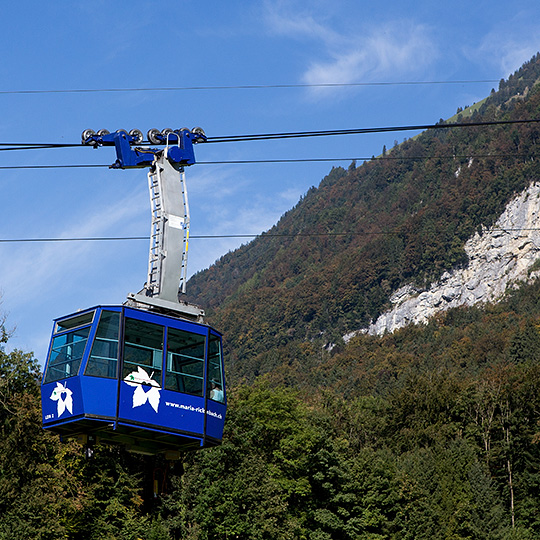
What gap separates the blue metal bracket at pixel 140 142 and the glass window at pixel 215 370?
4.68 metres

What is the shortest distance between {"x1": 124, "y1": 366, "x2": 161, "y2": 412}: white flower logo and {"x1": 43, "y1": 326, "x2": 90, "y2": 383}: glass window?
1.25 metres

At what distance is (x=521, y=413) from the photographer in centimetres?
8500

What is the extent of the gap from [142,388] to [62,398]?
6.11ft

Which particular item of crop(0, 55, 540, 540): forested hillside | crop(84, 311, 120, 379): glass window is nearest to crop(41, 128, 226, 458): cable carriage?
crop(84, 311, 120, 379): glass window

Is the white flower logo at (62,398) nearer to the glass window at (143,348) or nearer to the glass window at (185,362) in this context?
the glass window at (143,348)

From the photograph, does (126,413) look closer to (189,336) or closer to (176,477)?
(189,336)

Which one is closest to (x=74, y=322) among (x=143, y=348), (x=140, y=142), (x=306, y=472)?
(x=143, y=348)

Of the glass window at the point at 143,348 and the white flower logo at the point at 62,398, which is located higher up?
the glass window at the point at 143,348

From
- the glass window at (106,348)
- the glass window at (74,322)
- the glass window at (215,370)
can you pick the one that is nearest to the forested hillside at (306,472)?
the glass window at (215,370)

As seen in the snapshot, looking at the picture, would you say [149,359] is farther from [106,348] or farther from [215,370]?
[215,370]

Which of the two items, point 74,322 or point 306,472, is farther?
point 306,472

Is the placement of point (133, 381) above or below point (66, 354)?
below

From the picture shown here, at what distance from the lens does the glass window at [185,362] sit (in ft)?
72.7

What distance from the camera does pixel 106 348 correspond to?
21375 millimetres
